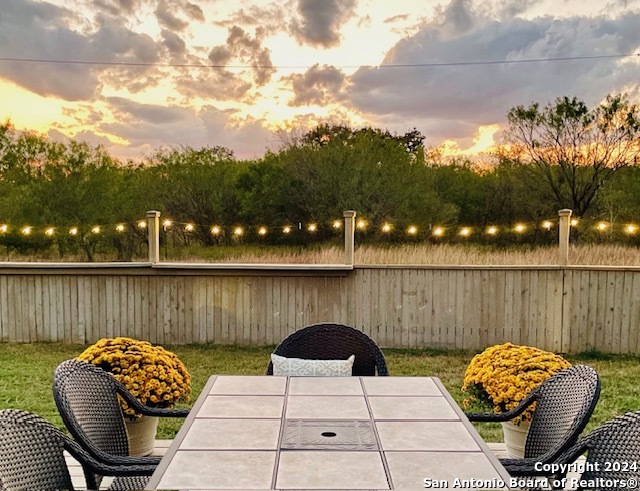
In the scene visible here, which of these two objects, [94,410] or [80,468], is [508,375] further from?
[80,468]

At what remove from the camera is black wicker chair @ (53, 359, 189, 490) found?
1.88 metres

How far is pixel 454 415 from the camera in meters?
1.96

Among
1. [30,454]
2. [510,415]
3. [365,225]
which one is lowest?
[510,415]

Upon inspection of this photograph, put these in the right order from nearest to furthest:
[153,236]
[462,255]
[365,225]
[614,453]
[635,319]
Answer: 1. [614,453]
2. [635,319]
3. [153,236]
4. [462,255]
5. [365,225]

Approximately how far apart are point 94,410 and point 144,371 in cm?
95

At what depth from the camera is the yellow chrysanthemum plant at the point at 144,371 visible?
3131 mm

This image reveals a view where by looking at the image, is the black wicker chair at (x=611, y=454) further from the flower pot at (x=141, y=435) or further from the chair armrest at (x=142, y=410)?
the flower pot at (x=141, y=435)

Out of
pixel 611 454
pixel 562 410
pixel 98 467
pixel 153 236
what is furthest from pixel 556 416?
pixel 153 236

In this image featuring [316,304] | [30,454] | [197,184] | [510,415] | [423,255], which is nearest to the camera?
[30,454]

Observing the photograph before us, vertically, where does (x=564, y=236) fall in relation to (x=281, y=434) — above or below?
above

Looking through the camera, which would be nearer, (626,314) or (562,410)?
(562,410)

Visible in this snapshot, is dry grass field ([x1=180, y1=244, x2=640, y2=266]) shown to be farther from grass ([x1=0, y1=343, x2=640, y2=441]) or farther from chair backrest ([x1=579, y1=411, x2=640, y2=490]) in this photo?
chair backrest ([x1=579, y1=411, x2=640, y2=490])

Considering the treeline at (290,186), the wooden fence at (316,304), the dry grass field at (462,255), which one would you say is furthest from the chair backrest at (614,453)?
the treeline at (290,186)

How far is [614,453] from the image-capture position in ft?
5.82
